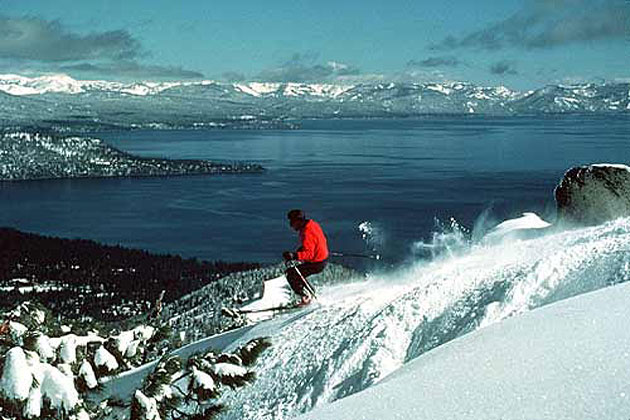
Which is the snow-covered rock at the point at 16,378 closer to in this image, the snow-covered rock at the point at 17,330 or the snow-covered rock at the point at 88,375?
the snow-covered rock at the point at 88,375

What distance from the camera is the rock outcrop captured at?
18.5 m

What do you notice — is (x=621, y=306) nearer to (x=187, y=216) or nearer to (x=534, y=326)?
(x=534, y=326)

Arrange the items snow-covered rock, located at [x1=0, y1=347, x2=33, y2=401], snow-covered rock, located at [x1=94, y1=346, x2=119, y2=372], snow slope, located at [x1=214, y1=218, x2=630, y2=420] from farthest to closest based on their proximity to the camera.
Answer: snow slope, located at [x1=214, y1=218, x2=630, y2=420] < snow-covered rock, located at [x1=94, y1=346, x2=119, y2=372] < snow-covered rock, located at [x1=0, y1=347, x2=33, y2=401]

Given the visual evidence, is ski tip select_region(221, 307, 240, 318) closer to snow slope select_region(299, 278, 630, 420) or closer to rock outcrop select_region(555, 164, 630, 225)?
rock outcrop select_region(555, 164, 630, 225)

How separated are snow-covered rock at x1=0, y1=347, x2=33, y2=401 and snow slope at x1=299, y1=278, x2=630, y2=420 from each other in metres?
2.35

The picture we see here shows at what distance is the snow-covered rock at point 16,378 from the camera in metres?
5.73

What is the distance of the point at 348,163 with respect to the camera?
627 feet

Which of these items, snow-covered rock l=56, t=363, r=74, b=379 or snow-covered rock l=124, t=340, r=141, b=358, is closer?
snow-covered rock l=56, t=363, r=74, b=379

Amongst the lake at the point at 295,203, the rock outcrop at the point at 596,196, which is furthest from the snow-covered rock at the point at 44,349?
the lake at the point at 295,203

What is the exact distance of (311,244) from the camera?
1450 cm

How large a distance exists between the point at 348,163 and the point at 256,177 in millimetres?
29834

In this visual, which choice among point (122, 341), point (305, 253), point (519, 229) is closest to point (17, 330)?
point (122, 341)

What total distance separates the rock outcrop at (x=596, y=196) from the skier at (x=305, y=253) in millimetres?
7663

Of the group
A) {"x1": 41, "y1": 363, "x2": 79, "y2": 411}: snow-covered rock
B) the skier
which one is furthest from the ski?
{"x1": 41, "y1": 363, "x2": 79, "y2": 411}: snow-covered rock
